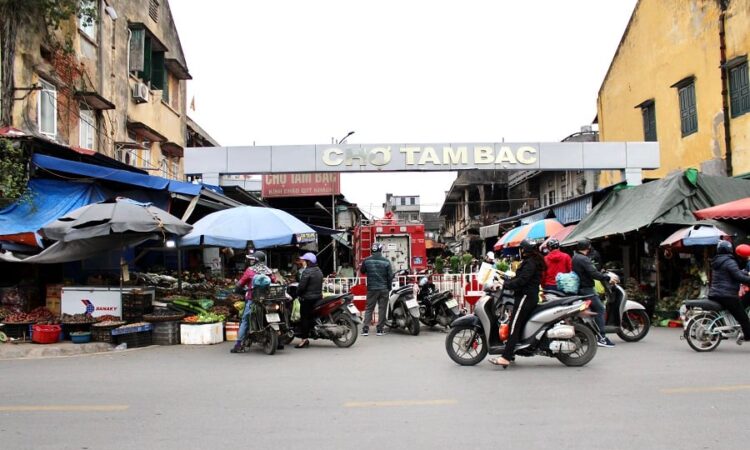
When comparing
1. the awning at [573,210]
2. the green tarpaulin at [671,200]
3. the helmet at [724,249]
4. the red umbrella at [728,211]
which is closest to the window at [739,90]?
the green tarpaulin at [671,200]

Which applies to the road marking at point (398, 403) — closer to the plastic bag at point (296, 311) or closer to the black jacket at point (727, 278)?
the plastic bag at point (296, 311)

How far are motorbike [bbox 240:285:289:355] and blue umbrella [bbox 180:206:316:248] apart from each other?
9.52ft

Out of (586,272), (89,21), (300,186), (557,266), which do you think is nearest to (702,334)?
(586,272)

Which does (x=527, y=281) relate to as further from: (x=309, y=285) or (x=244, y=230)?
(x=244, y=230)

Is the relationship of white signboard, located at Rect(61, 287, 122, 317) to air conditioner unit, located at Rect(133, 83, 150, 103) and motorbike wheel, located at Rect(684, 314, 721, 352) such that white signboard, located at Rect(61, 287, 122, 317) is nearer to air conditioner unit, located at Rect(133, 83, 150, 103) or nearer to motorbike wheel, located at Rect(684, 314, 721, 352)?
air conditioner unit, located at Rect(133, 83, 150, 103)

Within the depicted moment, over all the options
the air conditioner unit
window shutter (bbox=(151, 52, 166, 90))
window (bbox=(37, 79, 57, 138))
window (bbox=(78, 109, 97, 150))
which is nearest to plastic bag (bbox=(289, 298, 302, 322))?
window (bbox=(37, 79, 57, 138))

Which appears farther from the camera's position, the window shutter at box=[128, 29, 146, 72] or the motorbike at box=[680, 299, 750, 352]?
the window shutter at box=[128, 29, 146, 72]

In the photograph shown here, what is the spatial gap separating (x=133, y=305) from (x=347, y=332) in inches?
160

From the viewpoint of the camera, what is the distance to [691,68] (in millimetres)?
19266

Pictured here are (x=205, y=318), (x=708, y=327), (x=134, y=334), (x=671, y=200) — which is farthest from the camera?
(x=671, y=200)

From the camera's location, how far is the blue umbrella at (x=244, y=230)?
12.7 m

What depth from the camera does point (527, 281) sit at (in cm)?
782

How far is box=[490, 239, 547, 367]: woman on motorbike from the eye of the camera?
25.7 ft

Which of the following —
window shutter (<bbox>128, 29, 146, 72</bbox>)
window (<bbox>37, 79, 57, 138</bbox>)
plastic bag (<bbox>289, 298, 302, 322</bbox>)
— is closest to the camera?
plastic bag (<bbox>289, 298, 302, 322</bbox>)
